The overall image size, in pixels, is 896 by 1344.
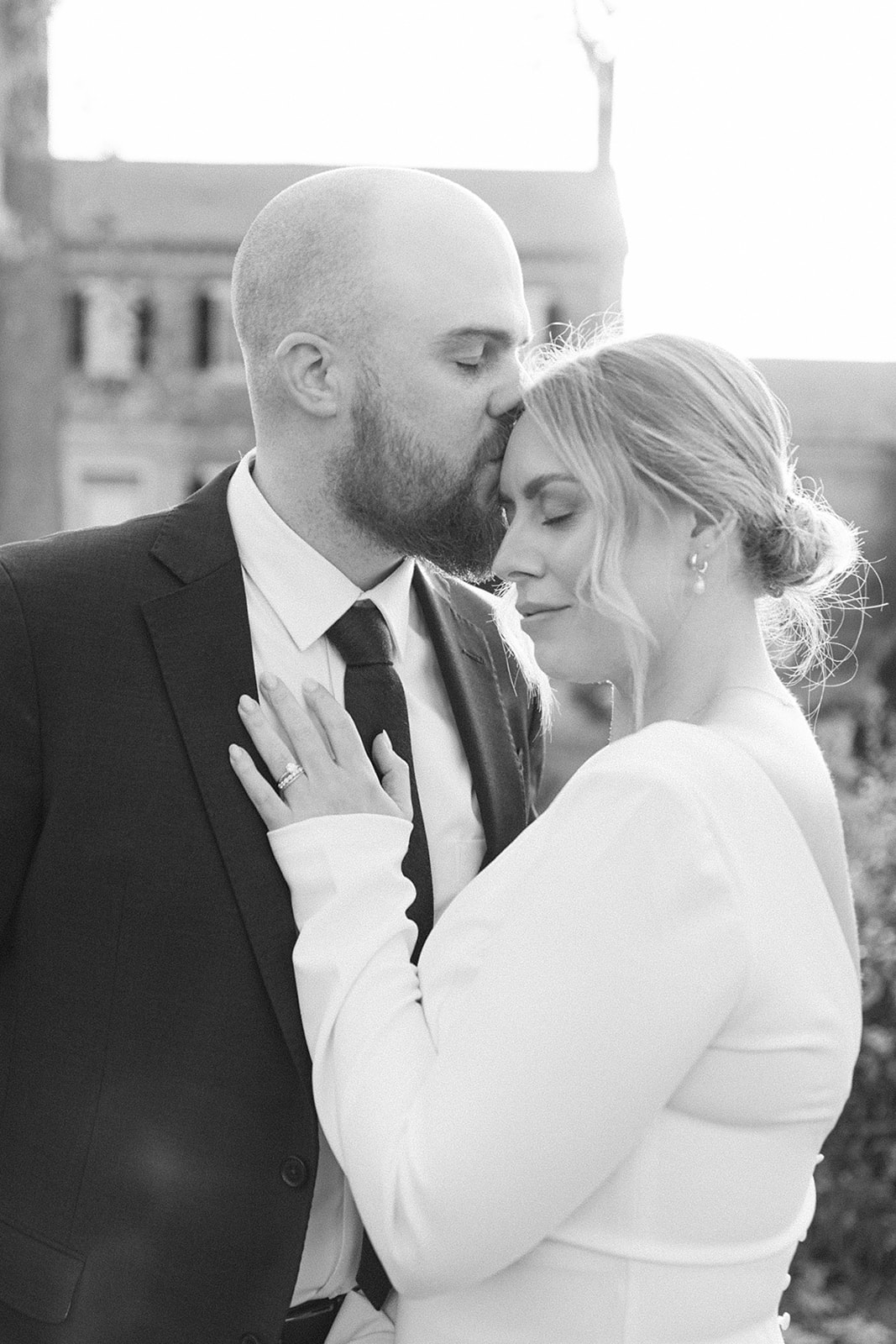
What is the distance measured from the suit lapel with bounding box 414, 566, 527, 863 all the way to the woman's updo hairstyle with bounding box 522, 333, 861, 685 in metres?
0.64

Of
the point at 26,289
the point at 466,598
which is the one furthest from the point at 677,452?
the point at 26,289

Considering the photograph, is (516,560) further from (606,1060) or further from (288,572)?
(606,1060)

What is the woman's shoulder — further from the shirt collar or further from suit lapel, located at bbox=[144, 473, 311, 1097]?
the shirt collar

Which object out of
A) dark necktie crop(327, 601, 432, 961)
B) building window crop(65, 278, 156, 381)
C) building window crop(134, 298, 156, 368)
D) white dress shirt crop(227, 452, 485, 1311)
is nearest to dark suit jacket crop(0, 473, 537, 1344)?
white dress shirt crop(227, 452, 485, 1311)

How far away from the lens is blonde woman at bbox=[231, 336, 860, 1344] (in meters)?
2.05

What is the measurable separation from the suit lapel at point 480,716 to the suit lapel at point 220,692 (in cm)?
52

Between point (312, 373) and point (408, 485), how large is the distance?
0.85 ft

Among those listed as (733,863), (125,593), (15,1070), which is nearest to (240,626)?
(125,593)

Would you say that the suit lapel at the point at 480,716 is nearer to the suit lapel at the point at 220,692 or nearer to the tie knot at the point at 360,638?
the tie knot at the point at 360,638

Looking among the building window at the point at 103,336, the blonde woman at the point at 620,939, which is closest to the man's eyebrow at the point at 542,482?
the blonde woman at the point at 620,939

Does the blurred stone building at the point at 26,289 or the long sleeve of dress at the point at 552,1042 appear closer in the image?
the long sleeve of dress at the point at 552,1042

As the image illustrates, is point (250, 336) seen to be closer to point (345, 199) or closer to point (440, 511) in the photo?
point (345, 199)

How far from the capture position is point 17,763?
2480 mm

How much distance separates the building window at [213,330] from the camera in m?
26.8
